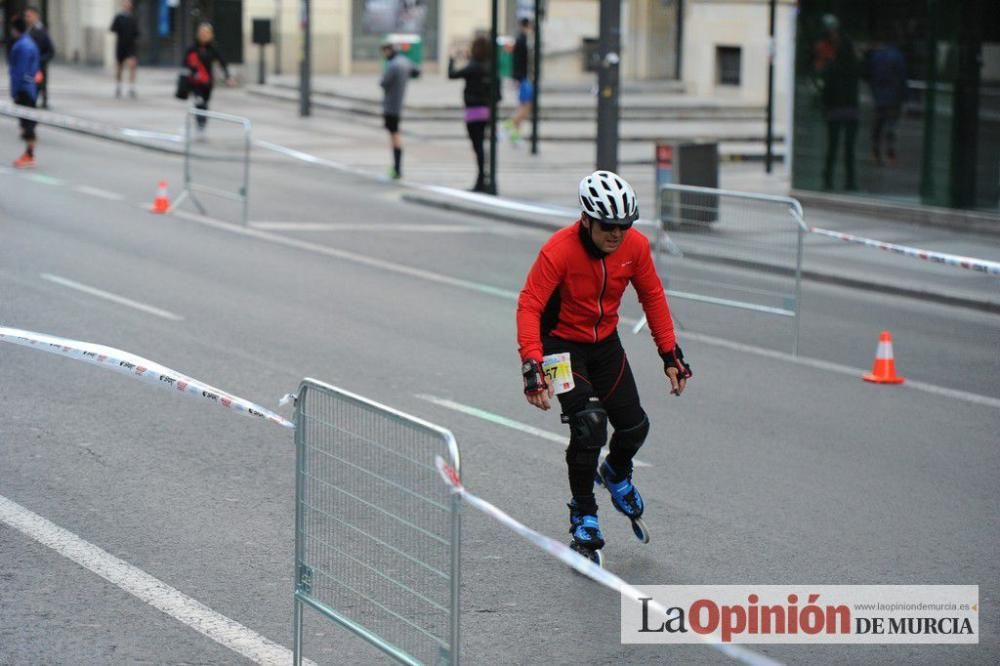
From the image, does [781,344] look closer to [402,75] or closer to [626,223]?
[626,223]

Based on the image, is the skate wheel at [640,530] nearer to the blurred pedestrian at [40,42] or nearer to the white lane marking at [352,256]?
the white lane marking at [352,256]

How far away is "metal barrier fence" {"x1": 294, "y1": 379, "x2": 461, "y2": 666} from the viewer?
207 inches

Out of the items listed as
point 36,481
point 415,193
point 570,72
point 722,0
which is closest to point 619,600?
point 36,481

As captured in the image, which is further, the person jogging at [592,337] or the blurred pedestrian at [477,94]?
the blurred pedestrian at [477,94]

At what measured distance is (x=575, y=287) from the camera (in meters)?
7.63

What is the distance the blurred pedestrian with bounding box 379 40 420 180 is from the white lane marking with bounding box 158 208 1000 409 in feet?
16.3

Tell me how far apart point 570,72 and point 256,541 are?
114 feet

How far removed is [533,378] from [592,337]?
55 centimetres

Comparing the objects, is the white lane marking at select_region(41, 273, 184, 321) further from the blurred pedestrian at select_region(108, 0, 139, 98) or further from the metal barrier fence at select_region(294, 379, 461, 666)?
the blurred pedestrian at select_region(108, 0, 139, 98)

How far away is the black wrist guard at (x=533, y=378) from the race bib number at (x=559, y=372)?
0.21 metres

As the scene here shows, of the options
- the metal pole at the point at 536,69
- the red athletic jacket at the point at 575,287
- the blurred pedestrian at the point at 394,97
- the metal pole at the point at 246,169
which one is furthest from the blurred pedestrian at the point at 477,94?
the red athletic jacket at the point at 575,287

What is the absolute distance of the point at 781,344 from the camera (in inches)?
540

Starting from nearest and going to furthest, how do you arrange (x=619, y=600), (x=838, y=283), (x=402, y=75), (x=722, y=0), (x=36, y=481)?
(x=619, y=600), (x=36, y=481), (x=838, y=283), (x=402, y=75), (x=722, y=0)

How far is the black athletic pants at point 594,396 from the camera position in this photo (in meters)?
7.63
